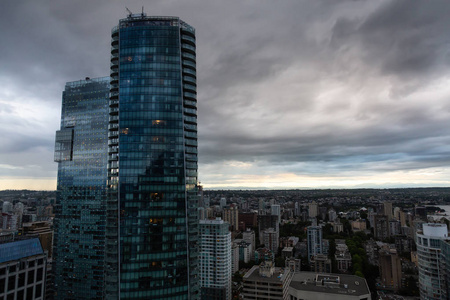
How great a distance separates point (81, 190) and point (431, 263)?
147 meters

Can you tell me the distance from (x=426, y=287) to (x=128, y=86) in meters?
122

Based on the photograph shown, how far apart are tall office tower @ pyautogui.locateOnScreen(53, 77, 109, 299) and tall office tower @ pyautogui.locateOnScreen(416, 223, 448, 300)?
12701 centimetres

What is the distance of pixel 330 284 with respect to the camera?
9144cm

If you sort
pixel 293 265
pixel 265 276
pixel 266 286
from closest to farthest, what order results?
1. pixel 266 286
2. pixel 265 276
3. pixel 293 265

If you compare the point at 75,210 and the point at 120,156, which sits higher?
the point at 120,156

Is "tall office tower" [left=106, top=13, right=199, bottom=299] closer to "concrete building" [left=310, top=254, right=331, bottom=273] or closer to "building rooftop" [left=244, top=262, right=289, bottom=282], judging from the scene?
"building rooftop" [left=244, top=262, right=289, bottom=282]

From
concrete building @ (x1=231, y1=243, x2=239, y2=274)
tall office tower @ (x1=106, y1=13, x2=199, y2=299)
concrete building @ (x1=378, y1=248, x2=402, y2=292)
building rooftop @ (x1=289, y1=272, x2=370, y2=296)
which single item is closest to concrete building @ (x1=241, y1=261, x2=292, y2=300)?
building rooftop @ (x1=289, y1=272, x2=370, y2=296)

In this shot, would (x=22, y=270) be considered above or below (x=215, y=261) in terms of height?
above

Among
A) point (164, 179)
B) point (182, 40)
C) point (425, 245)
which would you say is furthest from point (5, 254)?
point (425, 245)

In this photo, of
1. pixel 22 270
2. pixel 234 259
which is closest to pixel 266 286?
pixel 234 259

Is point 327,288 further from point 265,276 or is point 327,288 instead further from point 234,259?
point 234,259

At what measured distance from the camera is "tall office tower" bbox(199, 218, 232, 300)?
13762 cm

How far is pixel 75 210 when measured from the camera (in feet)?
469

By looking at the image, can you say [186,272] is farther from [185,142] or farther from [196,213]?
[185,142]
